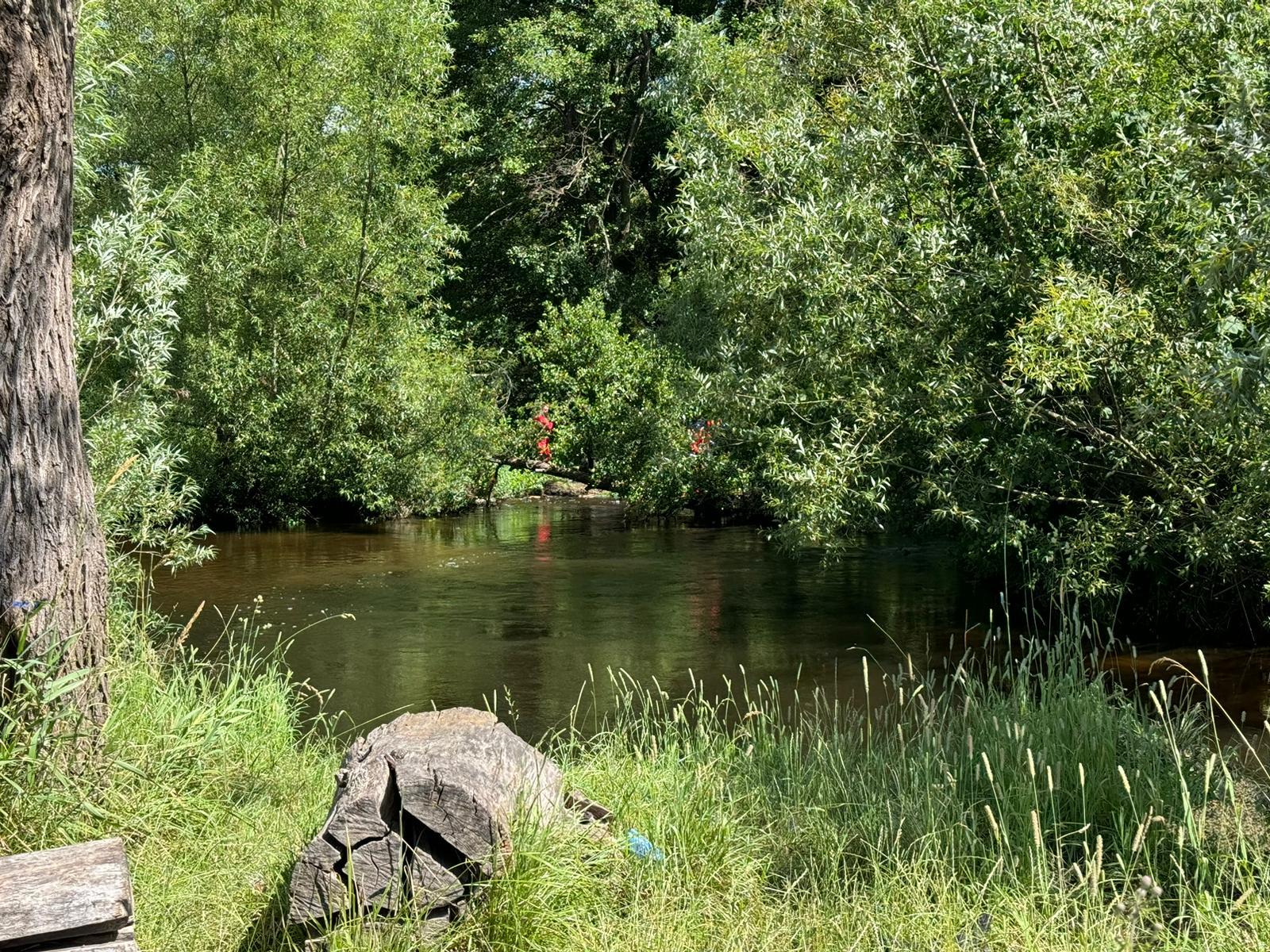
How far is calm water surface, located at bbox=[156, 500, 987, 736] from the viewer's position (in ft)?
32.4

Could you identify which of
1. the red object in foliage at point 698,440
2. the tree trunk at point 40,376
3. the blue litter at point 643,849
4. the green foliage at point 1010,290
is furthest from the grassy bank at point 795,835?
the red object in foliage at point 698,440

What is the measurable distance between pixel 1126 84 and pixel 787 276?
9.08 feet

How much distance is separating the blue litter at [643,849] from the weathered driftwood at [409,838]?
1.42ft

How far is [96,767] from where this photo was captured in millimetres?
4598

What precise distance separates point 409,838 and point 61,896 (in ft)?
3.60

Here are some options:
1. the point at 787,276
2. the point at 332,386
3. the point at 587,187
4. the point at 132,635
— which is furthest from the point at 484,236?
the point at 132,635

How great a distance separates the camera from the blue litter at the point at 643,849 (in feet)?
13.5

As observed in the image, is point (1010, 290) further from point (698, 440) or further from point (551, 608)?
point (698, 440)

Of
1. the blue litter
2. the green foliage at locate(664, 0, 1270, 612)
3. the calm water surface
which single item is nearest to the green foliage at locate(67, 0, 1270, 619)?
the green foliage at locate(664, 0, 1270, 612)

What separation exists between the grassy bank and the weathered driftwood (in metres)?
0.10

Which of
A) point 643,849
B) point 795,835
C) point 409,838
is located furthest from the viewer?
point 795,835

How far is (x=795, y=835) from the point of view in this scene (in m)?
4.52

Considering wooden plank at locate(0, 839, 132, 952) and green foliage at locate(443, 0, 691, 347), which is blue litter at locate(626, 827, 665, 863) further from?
green foliage at locate(443, 0, 691, 347)

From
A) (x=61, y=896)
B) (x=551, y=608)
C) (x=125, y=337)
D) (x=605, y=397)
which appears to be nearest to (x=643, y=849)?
(x=61, y=896)
